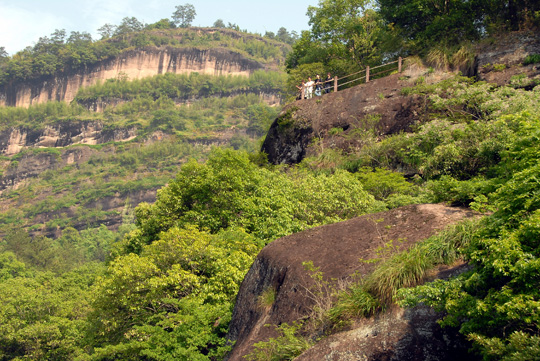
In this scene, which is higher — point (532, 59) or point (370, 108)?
point (532, 59)

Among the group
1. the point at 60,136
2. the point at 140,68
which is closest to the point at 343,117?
the point at 60,136

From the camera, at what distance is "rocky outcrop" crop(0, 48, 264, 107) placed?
554ft

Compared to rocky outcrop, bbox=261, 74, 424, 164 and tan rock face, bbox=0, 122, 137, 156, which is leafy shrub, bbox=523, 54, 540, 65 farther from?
tan rock face, bbox=0, 122, 137, 156

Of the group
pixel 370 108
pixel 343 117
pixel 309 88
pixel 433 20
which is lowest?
pixel 343 117

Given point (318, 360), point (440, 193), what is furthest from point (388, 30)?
point (318, 360)

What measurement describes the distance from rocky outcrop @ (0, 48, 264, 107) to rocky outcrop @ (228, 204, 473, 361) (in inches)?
6595

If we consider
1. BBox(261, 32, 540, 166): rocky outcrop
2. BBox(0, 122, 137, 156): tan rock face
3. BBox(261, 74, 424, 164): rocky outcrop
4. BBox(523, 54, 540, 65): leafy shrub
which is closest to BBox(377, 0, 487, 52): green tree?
BBox(261, 32, 540, 166): rocky outcrop

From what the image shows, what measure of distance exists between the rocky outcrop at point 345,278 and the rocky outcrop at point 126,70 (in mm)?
167518

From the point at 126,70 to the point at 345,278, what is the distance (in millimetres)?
172851

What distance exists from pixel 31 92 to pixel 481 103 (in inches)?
6819

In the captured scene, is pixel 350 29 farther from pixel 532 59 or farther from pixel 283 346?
pixel 283 346

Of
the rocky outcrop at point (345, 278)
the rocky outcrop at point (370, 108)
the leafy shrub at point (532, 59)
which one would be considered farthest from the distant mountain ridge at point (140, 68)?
the rocky outcrop at point (345, 278)

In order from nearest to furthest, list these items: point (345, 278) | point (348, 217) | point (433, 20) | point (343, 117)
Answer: point (345, 278)
point (348, 217)
point (343, 117)
point (433, 20)

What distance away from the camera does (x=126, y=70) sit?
565ft
